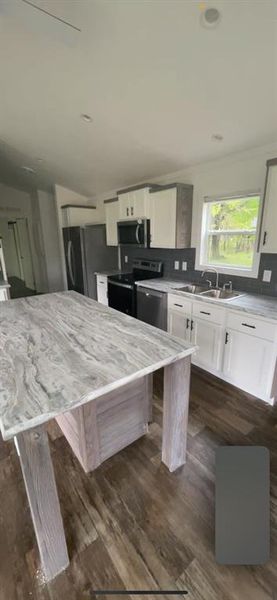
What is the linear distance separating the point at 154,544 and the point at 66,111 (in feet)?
11.3

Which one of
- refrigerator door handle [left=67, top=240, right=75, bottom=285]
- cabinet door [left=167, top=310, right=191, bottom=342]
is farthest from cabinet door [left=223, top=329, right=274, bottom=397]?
refrigerator door handle [left=67, top=240, right=75, bottom=285]

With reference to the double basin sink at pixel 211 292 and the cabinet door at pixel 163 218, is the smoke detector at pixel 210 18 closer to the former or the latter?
the cabinet door at pixel 163 218

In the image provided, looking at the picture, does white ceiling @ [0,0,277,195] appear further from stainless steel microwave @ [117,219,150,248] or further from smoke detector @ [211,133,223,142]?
stainless steel microwave @ [117,219,150,248]

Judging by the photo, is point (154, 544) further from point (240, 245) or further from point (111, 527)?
point (240, 245)

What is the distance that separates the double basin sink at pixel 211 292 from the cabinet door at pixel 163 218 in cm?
56

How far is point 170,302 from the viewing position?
9.53 ft

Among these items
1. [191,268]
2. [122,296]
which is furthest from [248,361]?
[122,296]

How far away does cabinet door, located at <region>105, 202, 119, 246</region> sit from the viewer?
389cm

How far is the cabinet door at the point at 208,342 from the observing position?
2465 mm

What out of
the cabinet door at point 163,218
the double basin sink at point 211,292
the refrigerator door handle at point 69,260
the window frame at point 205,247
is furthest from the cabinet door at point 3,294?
the window frame at point 205,247

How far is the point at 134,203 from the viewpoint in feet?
11.3

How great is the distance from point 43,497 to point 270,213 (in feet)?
7.90

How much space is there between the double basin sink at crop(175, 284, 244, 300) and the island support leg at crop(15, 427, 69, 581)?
2.03 metres

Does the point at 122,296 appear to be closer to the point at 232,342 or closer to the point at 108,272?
the point at 108,272
